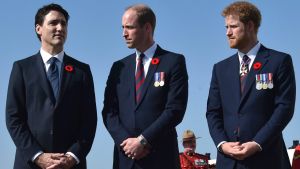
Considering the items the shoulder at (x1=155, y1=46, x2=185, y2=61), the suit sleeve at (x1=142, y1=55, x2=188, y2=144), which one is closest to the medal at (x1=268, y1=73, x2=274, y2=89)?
the suit sleeve at (x1=142, y1=55, x2=188, y2=144)

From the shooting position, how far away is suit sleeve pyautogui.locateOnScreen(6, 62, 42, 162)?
6.61 metres

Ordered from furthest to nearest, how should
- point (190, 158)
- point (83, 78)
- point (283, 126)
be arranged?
point (190, 158) < point (83, 78) < point (283, 126)

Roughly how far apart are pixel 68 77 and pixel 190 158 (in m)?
6.64

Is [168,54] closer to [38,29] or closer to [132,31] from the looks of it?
[132,31]

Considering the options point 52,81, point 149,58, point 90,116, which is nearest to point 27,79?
point 52,81

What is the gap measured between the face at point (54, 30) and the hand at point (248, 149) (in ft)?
7.51

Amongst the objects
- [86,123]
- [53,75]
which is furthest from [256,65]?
[53,75]

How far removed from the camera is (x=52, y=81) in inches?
273

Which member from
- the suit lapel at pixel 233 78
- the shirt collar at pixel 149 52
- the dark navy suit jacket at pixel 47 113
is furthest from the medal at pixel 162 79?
the dark navy suit jacket at pixel 47 113

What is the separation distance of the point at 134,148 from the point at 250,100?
1350 millimetres

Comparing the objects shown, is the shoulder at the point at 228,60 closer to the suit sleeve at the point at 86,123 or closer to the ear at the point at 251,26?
the ear at the point at 251,26

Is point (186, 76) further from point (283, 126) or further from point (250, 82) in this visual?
point (283, 126)

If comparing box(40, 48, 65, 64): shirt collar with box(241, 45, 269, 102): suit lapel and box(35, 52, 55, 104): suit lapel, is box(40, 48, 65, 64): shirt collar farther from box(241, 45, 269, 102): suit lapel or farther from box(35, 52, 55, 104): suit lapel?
box(241, 45, 269, 102): suit lapel

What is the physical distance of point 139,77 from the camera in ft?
23.3
